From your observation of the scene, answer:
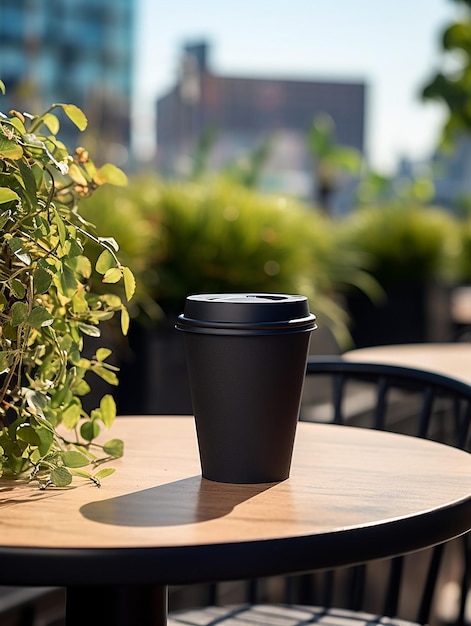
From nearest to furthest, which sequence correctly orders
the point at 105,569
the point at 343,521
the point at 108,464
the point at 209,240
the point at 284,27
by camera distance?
the point at 105,569, the point at 343,521, the point at 108,464, the point at 209,240, the point at 284,27

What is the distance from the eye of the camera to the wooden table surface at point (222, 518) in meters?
0.76

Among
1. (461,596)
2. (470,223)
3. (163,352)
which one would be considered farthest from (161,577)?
(470,223)

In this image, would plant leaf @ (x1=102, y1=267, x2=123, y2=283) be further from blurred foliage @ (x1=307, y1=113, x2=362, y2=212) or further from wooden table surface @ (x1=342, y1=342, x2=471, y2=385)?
blurred foliage @ (x1=307, y1=113, x2=362, y2=212)

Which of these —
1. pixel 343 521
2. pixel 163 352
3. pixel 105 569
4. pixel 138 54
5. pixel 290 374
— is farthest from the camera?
pixel 138 54

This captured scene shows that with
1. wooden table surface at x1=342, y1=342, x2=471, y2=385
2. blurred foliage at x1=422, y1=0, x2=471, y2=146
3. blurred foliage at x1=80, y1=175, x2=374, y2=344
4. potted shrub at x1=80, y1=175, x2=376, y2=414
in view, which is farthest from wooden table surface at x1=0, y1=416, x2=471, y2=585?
blurred foliage at x1=422, y1=0, x2=471, y2=146

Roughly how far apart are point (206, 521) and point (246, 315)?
0.21m

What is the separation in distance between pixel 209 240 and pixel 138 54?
6682 centimetres

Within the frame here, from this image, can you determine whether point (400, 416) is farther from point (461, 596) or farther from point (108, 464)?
point (108, 464)

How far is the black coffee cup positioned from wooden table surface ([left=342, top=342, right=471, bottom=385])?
1474 millimetres

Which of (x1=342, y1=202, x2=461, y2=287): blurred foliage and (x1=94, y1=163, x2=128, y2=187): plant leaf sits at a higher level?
(x1=94, y1=163, x2=128, y2=187): plant leaf

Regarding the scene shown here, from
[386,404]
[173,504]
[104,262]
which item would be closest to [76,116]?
[104,262]

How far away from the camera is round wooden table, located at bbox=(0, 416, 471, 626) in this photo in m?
0.76

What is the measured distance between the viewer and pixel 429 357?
2.71 metres

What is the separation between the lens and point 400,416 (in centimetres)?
468
